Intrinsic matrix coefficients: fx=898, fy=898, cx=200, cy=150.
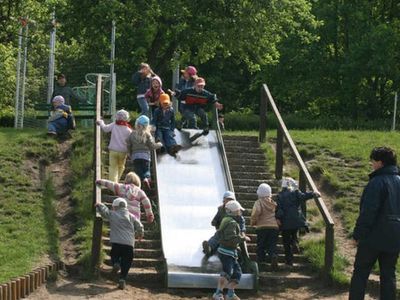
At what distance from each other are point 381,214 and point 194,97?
9.59 metres

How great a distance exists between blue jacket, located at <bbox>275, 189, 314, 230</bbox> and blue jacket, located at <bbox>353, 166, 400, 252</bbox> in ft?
11.4

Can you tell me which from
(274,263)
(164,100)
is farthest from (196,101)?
(274,263)

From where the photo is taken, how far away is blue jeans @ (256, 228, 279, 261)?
13852 mm

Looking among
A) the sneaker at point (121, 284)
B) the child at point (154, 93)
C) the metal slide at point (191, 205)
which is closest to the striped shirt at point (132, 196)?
the metal slide at point (191, 205)

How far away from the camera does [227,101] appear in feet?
A: 141

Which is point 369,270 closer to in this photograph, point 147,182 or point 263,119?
point 147,182

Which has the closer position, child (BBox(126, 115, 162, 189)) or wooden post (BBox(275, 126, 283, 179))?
child (BBox(126, 115, 162, 189))

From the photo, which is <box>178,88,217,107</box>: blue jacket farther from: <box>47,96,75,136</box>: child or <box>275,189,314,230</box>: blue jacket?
<box>275,189,314,230</box>: blue jacket

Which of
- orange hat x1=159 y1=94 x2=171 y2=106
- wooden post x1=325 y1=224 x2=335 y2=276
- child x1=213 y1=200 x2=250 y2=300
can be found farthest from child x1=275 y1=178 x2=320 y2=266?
orange hat x1=159 y1=94 x2=171 y2=106

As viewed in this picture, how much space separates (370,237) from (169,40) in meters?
15.6

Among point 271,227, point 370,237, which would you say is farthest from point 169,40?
point 370,237

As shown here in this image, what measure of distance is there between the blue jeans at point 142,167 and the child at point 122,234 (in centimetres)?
312

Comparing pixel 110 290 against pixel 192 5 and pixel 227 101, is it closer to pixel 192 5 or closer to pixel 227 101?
pixel 192 5

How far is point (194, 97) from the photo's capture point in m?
19.5
